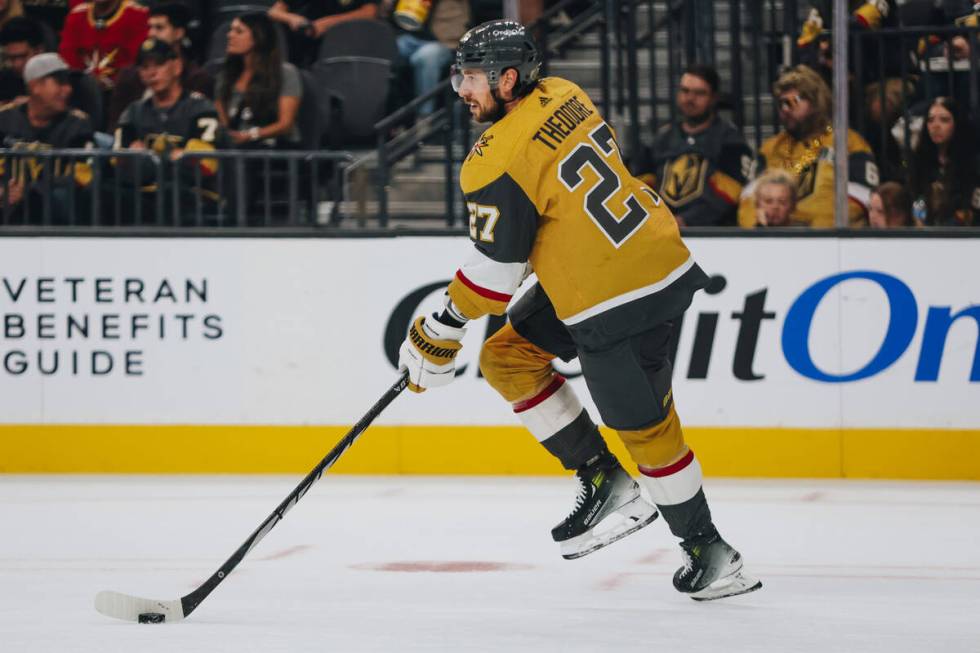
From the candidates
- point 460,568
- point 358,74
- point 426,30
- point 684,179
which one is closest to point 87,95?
point 358,74

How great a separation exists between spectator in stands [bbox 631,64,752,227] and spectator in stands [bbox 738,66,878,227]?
10 centimetres

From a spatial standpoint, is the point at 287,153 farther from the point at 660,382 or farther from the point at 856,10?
the point at 660,382

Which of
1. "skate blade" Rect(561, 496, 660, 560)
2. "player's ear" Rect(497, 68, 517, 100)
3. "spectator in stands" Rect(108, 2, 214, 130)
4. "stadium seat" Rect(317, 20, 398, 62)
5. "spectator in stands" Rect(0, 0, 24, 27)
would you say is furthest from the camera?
"spectator in stands" Rect(0, 0, 24, 27)

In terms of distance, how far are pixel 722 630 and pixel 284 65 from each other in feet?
15.4

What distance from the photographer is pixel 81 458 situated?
6832 mm

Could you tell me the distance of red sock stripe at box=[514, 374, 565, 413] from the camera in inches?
169

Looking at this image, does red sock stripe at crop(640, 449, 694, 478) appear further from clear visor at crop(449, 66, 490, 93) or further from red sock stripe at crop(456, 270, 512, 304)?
clear visor at crop(449, 66, 490, 93)

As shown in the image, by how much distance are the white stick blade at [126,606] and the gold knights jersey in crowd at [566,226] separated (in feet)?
3.39

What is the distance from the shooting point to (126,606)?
3.74m

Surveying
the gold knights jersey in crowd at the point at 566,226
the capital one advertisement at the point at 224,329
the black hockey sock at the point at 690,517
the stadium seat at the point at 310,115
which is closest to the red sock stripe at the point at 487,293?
the gold knights jersey in crowd at the point at 566,226

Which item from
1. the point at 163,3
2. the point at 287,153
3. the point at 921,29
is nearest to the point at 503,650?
the point at 287,153

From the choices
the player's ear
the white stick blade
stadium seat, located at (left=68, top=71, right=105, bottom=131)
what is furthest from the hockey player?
stadium seat, located at (left=68, top=71, right=105, bottom=131)

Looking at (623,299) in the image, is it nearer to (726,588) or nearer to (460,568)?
(726,588)

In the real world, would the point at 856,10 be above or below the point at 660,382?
above
